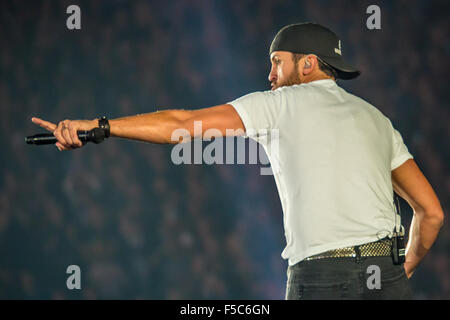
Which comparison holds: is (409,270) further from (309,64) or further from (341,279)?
(309,64)

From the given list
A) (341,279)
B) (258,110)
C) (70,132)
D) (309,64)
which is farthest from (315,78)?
(70,132)

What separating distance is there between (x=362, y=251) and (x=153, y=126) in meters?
0.59

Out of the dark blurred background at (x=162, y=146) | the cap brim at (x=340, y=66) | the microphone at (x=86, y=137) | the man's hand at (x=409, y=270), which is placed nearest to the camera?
the microphone at (x=86, y=137)

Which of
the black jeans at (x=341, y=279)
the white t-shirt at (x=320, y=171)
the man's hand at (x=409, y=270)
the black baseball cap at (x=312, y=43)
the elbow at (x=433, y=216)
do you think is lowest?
the man's hand at (x=409, y=270)

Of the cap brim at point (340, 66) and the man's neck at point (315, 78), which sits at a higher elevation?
the cap brim at point (340, 66)

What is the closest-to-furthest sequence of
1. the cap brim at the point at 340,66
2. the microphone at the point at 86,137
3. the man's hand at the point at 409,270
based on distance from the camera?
the microphone at the point at 86,137 → the cap brim at the point at 340,66 → the man's hand at the point at 409,270

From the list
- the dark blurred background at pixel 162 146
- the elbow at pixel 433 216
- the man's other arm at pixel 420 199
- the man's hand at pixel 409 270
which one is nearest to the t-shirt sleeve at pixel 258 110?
the man's other arm at pixel 420 199

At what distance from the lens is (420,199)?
178 centimetres

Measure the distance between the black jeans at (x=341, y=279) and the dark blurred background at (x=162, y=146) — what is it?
1.86 metres

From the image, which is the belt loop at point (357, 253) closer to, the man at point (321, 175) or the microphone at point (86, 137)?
the man at point (321, 175)

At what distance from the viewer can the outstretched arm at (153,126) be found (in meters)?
1.42

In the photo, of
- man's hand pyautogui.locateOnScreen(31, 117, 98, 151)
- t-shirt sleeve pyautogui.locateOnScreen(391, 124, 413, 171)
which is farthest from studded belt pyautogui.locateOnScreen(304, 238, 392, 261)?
man's hand pyautogui.locateOnScreen(31, 117, 98, 151)

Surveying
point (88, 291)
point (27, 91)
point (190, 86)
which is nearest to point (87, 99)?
point (27, 91)
